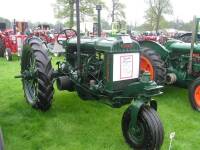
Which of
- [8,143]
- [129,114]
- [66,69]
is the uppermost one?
[66,69]

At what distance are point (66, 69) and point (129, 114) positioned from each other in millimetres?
1842

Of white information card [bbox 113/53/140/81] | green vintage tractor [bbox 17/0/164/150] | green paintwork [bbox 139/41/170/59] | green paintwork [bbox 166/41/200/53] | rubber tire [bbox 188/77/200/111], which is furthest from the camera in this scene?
green paintwork [bbox 139/41/170/59]

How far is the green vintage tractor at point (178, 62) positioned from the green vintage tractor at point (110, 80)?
1524 mm

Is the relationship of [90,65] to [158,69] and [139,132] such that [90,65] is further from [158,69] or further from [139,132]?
[158,69]

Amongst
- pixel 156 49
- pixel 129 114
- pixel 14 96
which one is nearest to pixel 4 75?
pixel 14 96

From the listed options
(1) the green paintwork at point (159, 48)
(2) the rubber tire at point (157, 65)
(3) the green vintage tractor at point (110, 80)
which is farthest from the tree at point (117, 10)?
(3) the green vintage tractor at point (110, 80)

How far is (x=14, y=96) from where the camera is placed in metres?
5.80

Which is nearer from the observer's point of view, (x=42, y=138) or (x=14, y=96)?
(x=42, y=138)

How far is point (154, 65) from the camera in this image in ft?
18.4

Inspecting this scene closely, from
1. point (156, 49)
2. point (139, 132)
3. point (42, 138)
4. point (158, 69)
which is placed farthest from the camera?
point (156, 49)

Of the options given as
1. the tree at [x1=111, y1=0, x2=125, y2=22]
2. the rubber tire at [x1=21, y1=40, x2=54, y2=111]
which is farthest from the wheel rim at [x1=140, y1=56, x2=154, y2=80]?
the tree at [x1=111, y1=0, x2=125, y2=22]

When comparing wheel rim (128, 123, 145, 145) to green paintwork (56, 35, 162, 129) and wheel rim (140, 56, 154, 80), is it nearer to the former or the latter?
green paintwork (56, 35, 162, 129)

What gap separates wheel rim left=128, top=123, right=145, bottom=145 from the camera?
3.41 meters

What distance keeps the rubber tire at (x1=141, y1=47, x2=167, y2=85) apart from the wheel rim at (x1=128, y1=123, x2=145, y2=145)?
213 centimetres
